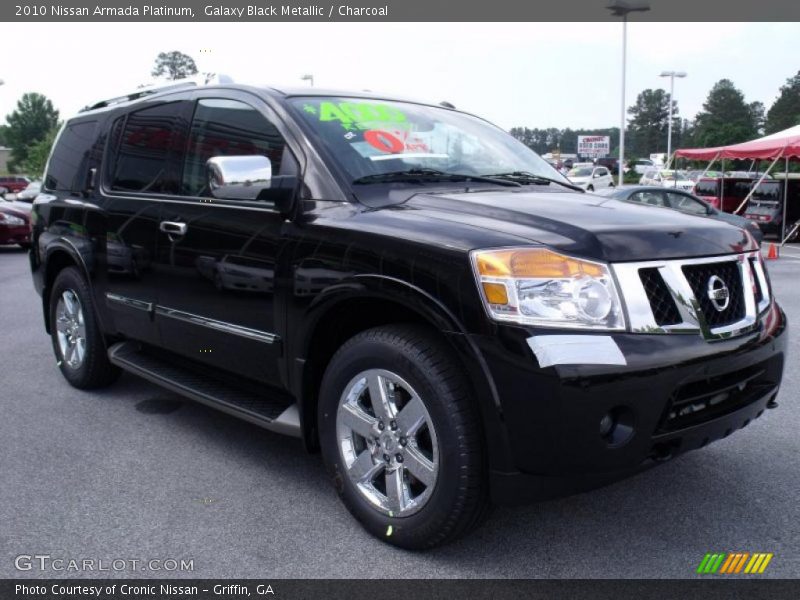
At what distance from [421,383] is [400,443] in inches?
11.9

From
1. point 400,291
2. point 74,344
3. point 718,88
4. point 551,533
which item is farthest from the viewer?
point 718,88

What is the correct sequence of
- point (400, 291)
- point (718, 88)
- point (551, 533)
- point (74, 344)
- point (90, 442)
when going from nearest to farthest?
point (400, 291) < point (551, 533) < point (90, 442) < point (74, 344) < point (718, 88)

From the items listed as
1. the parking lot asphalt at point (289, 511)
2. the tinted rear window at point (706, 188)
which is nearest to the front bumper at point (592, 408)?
the parking lot asphalt at point (289, 511)

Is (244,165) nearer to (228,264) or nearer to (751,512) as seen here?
(228,264)

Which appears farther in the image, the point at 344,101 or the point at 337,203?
the point at 344,101

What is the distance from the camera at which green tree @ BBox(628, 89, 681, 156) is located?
392 feet

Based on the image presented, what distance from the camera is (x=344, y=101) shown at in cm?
379

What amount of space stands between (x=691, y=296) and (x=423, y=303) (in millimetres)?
932

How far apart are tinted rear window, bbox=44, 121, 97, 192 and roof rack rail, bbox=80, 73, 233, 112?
206 millimetres

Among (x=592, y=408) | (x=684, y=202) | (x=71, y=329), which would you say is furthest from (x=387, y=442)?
(x=684, y=202)

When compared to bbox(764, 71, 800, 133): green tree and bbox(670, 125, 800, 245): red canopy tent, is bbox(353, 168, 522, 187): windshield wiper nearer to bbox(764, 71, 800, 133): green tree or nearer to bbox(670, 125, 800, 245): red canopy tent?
bbox(670, 125, 800, 245): red canopy tent

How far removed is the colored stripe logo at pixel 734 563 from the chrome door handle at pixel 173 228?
2729 mm

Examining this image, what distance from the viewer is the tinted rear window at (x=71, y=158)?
501cm

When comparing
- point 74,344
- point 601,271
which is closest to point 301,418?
point 601,271
